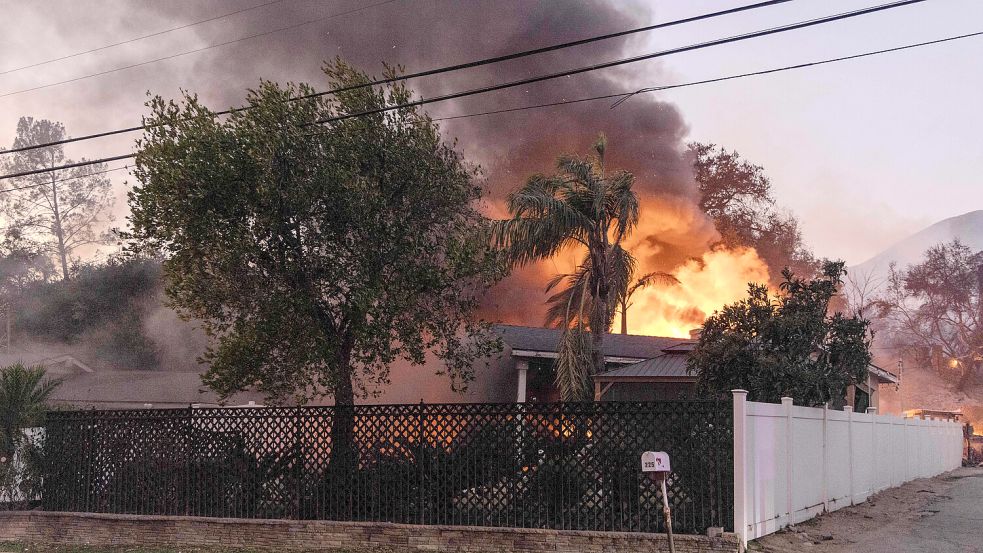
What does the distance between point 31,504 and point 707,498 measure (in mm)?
11894

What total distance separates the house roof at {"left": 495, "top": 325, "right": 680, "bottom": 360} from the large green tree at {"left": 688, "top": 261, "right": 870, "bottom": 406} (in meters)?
A: 8.36

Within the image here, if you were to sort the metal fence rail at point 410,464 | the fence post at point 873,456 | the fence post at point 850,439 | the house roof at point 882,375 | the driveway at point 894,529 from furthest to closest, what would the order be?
the house roof at point 882,375 → the fence post at point 873,456 → the fence post at point 850,439 → the driveway at point 894,529 → the metal fence rail at point 410,464

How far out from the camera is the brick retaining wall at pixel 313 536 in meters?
11.5

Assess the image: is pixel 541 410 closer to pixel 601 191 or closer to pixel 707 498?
pixel 707 498

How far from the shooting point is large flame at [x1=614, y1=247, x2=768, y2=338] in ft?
104

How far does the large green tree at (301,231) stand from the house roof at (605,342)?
34.1ft

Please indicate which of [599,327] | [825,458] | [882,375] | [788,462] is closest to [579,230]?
[599,327]

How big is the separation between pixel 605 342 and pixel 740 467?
16853 millimetres

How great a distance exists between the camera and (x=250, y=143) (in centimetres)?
1353

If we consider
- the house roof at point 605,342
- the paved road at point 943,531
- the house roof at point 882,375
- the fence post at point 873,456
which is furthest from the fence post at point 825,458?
the house roof at point 882,375

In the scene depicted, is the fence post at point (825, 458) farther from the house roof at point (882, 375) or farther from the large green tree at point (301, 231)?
the house roof at point (882, 375)

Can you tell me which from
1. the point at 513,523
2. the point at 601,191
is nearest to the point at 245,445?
the point at 513,523

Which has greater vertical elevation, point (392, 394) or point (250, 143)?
point (250, 143)

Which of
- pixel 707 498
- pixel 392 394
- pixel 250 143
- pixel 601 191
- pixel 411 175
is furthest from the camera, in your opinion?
pixel 392 394
